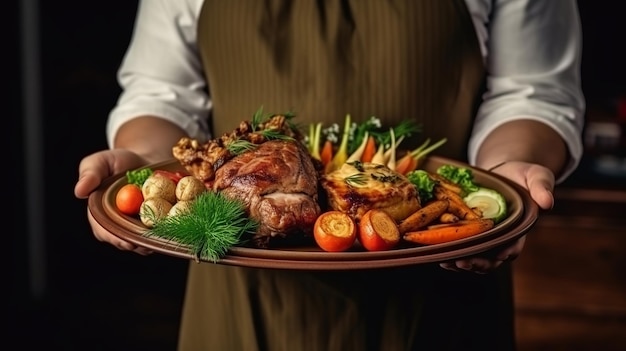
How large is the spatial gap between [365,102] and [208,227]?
0.61m

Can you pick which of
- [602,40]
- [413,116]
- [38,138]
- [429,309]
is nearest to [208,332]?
[429,309]

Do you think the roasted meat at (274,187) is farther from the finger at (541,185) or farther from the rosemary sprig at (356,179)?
the finger at (541,185)

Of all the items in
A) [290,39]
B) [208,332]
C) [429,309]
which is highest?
[290,39]

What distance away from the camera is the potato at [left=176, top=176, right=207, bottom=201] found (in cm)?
135

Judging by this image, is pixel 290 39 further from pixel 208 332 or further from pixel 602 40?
pixel 602 40

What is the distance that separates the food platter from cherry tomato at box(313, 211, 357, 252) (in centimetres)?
→ 2

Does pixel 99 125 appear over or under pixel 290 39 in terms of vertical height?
under

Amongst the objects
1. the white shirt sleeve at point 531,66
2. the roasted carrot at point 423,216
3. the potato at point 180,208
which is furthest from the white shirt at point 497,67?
the potato at point 180,208

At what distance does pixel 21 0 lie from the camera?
340 centimetres

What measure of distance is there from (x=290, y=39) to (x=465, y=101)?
14.6 inches

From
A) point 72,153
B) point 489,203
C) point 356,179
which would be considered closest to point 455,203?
Result: point 489,203

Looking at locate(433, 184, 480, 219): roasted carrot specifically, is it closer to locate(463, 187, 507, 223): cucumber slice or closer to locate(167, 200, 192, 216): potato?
locate(463, 187, 507, 223): cucumber slice

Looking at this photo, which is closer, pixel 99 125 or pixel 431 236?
pixel 431 236

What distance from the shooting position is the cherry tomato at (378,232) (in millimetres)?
1243
